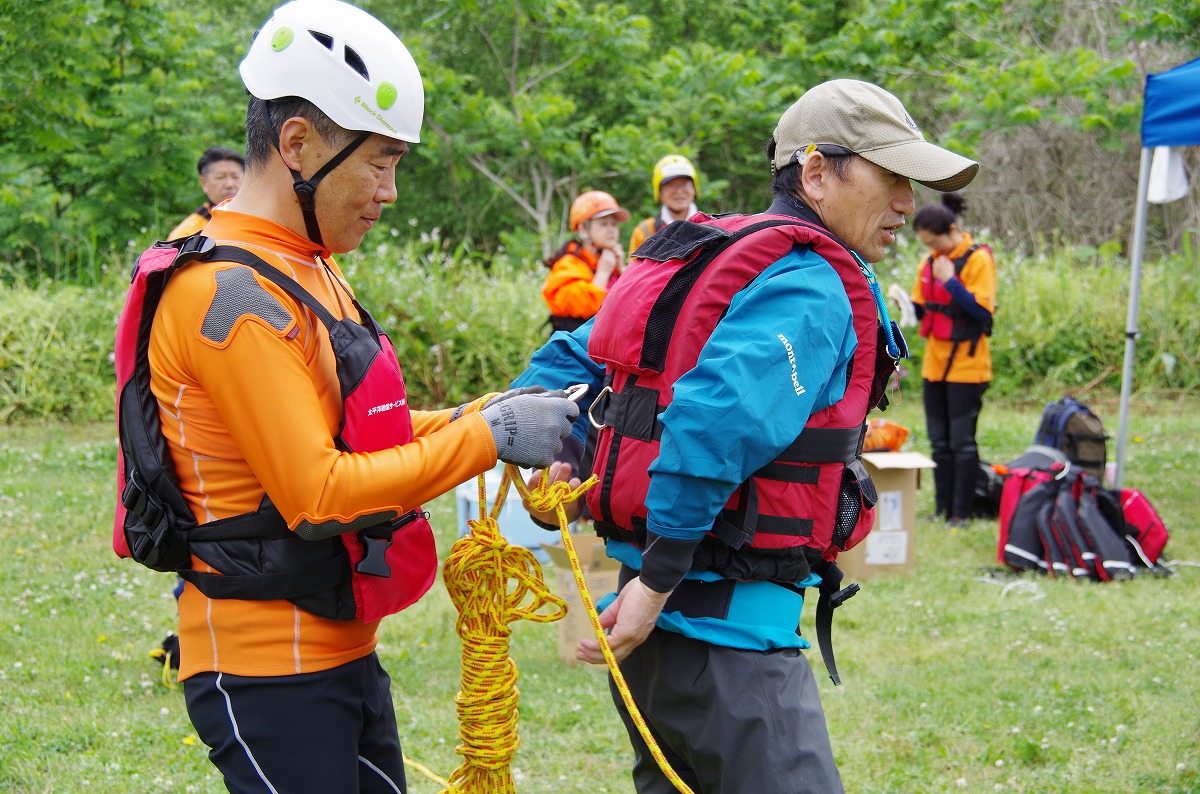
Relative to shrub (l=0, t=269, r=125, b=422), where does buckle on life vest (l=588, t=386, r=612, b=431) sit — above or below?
above

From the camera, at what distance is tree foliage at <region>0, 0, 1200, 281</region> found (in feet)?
43.1

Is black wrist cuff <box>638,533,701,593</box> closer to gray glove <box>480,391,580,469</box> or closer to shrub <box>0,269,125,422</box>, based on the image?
gray glove <box>480,391,580,469</box>

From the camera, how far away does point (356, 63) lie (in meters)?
2.09

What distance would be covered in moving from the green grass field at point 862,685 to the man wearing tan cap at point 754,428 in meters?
1.93

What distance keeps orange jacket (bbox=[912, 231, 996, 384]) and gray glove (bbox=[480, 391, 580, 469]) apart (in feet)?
19.6

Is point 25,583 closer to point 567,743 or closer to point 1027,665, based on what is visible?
point 567,743

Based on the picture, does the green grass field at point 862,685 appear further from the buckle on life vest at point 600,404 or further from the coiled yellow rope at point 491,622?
the buckle on life vest at point 600,404

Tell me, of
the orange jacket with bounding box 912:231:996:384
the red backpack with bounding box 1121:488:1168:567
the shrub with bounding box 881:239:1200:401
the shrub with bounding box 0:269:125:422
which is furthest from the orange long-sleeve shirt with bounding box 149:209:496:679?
the shrub with bounding box 881:239:1200:401

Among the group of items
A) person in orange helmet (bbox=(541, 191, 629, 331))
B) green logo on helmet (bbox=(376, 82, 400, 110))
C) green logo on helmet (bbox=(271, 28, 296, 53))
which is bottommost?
person in orange helmet (bbox=(541, 191, 629, 331))

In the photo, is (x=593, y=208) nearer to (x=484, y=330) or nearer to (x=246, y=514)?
(x=484, y=330)

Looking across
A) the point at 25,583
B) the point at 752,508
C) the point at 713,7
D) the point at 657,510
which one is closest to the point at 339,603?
the point at 657,510

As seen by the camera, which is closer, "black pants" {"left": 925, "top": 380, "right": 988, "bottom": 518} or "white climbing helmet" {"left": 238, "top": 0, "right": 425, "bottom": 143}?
"white climbing helmet" {"left": 238, "top": 0, "right": 425, "bottom": 143}

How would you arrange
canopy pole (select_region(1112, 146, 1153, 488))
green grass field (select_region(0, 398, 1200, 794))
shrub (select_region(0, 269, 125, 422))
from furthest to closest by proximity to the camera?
1. shrub (select_region(0, 269, 125, 422))
2. canopy pole (select_region(1112, 146, 1153, 488))
3. green grass field (select_region(0, 398, 1200, 794))

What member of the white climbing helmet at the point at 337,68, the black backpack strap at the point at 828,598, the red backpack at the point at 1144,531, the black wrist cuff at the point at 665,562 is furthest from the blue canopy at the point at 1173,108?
the white climbing helmet at the point at 337,68
